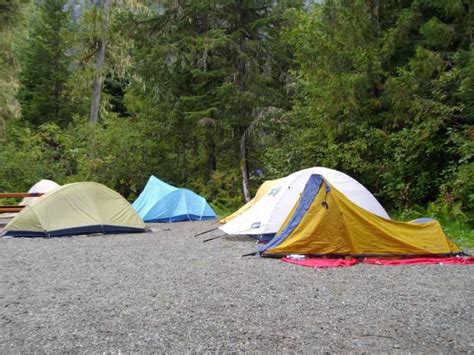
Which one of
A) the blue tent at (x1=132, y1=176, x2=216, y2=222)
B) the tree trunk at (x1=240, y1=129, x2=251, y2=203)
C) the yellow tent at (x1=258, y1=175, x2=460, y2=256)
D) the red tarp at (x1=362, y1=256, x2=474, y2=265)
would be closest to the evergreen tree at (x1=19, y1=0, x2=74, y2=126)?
the tree trunk at (x1=240, y1=129, x2=251, y2=203)

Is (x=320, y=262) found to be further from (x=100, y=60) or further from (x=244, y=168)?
(x=100, y=60)

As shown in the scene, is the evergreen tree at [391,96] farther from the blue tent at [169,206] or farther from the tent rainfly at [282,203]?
the blue tent at [169,206]

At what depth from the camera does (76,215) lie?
10578 mm

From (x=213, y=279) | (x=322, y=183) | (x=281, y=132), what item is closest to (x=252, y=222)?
(x=322, y=183)

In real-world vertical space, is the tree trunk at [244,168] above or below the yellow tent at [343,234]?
above

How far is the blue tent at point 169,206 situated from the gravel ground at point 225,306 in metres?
6.29

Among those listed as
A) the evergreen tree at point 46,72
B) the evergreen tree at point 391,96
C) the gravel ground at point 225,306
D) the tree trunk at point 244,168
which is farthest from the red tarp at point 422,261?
the evergreen tree at point 46,72

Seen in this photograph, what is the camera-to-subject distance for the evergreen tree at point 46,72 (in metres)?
28.4

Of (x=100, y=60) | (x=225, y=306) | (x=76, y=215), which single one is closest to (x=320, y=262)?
(x=225, y=306)

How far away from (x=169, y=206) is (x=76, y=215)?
389 cm

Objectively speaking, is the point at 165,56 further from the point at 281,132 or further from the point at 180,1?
Answer: the point at 281,132

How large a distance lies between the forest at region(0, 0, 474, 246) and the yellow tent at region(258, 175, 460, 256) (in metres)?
2.02

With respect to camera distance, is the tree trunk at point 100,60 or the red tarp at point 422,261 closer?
the red tarp at point 422,261

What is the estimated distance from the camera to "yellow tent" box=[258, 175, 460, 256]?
23.8 ft
